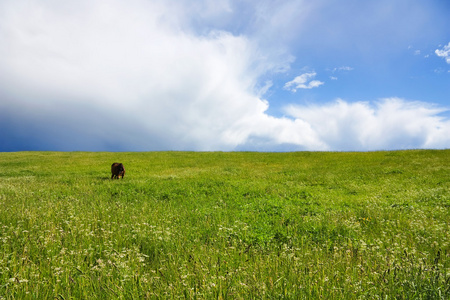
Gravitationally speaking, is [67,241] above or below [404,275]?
below

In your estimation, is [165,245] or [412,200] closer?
[165,245]

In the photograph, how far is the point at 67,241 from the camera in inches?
215

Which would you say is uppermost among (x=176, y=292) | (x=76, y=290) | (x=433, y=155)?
(x=433, y=155)

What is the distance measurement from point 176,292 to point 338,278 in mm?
2468

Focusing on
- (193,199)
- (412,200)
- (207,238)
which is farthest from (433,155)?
(207,238)

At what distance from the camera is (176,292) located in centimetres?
338

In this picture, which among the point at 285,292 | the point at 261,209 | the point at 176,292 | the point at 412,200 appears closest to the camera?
the point at 285,292

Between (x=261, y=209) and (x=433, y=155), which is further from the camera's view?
(x=433, y=155)

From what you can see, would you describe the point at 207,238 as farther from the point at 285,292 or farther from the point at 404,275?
the point at 404,275

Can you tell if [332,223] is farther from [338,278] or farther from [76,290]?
[76,290]

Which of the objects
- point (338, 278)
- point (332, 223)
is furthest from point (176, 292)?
point (332, 223)

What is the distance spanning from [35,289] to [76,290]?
1.75ft

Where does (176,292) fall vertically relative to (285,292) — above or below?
below

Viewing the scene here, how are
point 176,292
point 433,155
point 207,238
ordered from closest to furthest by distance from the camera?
point 176,292 < point 207,238 < point 433,155
